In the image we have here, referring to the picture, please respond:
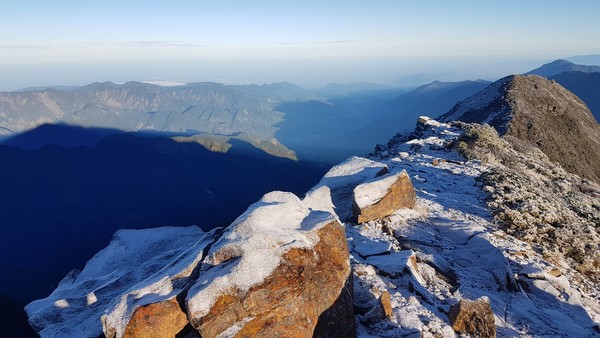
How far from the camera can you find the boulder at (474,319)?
33.0ft

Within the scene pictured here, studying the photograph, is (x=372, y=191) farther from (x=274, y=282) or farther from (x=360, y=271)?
(x=274, y=282)

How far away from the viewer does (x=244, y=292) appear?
834 centimetres

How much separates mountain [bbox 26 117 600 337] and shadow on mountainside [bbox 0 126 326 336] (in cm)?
10744

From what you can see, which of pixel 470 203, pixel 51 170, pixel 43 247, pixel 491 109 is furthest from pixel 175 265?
pixel 51 170

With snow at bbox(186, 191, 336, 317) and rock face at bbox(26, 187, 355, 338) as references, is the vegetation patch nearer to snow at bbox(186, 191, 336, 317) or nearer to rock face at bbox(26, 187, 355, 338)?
rock face at bbox(26, 187, 355, 338)

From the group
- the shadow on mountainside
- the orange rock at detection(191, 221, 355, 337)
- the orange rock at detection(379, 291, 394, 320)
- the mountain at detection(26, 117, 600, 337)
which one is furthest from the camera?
the shadow on mountainside

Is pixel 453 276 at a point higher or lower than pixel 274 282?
lower

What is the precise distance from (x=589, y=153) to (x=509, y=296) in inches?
1931

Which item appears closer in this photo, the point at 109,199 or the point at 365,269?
the point at 365,269

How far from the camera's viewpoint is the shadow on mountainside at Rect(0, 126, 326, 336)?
133 m

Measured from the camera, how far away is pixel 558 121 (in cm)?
5353

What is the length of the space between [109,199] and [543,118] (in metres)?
178

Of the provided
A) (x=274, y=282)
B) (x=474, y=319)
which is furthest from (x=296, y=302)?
(x=474, y=319)

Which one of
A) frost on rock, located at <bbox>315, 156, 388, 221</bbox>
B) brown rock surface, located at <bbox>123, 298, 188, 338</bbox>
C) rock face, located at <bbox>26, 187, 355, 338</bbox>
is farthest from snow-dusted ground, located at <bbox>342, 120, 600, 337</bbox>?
brown rock surface, located at <bbox>123, 298, 188, 338</bbox>
